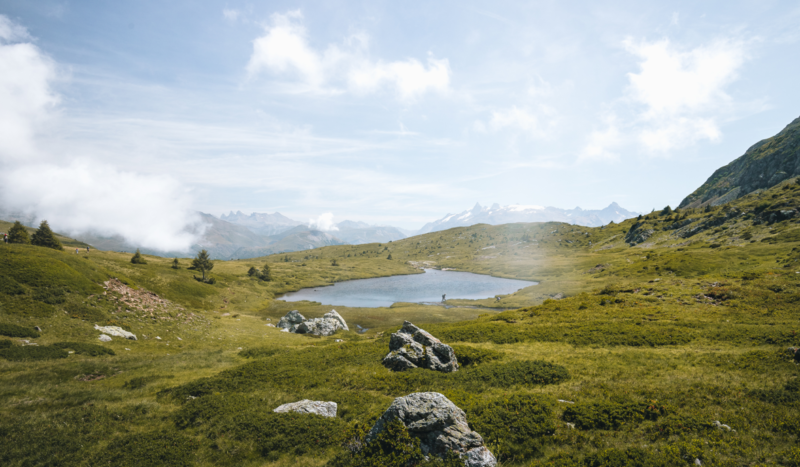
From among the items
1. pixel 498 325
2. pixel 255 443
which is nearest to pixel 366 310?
pixel 498 325

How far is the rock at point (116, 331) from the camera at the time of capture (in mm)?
35719

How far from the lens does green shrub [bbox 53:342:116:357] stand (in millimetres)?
28934

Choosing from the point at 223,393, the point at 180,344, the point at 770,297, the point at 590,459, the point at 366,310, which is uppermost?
the point at 770,297

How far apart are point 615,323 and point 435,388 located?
2923 centimetres

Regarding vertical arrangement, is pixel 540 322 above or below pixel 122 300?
below

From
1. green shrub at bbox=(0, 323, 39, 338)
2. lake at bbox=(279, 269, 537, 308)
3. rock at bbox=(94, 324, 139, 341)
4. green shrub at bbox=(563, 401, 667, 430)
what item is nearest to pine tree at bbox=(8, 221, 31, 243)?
rock at bbox=(94, 324, 139, 341)

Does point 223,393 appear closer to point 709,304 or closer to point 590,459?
point 590,459

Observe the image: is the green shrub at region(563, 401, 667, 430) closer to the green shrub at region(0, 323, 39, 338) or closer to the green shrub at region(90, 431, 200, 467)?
the green shrub at region(90, 431, 200, 467)

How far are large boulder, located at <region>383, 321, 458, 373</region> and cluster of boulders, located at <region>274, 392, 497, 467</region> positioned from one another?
11.3 m

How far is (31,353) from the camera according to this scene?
2548cm

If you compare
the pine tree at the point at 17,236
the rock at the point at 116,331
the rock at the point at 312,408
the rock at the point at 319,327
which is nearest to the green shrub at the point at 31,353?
the rock at the point at 116,331

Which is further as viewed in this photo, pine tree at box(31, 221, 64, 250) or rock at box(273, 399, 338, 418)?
pine tree at box(31, 221, 64, 250)

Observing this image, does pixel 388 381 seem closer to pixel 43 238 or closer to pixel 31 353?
pixel 31 353

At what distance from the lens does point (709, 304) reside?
136ft
